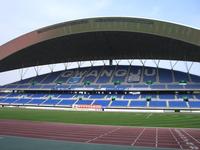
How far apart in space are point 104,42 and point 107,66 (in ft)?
57.9

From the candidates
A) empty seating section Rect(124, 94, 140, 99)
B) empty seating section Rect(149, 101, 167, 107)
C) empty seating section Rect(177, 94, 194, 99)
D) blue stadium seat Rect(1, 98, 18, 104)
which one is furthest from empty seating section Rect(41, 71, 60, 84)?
empty seating section Rect(177, 94, 194, 99)

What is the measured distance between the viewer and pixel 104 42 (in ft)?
183

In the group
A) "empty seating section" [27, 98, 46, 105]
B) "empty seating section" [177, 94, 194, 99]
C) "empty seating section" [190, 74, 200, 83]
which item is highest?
"empty seating section" [190, 74, 200, 83]

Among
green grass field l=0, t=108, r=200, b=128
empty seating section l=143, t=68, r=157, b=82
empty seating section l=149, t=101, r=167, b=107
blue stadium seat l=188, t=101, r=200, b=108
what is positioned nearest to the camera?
green grass field l=0, t=108, r=200, b=128

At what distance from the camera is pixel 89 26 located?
4941 centimetres

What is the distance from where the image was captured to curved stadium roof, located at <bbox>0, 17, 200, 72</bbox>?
45.9m

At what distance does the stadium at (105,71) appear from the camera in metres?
47.4

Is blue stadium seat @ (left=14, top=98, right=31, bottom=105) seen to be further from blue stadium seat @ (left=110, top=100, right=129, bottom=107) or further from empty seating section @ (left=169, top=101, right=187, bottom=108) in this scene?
empty seating section @ (left=169, top=101, right=187, bottom=108)

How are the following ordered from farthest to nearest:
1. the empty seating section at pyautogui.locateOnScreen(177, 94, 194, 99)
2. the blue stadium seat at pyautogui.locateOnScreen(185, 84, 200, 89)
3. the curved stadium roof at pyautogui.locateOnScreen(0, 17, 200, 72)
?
Result: the blue stadium seat at pyautogui.locateOnScreen(185, 84, 200, 89) < the empty seating section at pyautogui.locateOnScreen(177, 94, 194, 99) < the curved stadium roof at pyautogui.locateOnScreen(0, 17, 200, 72)

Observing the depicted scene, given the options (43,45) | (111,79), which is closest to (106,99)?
(111,79)

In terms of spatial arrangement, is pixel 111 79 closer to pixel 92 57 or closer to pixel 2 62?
pixel 92 57

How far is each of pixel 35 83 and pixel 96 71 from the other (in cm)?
1661

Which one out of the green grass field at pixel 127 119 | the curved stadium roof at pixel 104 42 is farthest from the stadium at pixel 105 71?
the green grass field at pixel 127 119

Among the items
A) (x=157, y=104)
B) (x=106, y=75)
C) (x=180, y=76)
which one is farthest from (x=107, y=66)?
(x=157, y=104)
